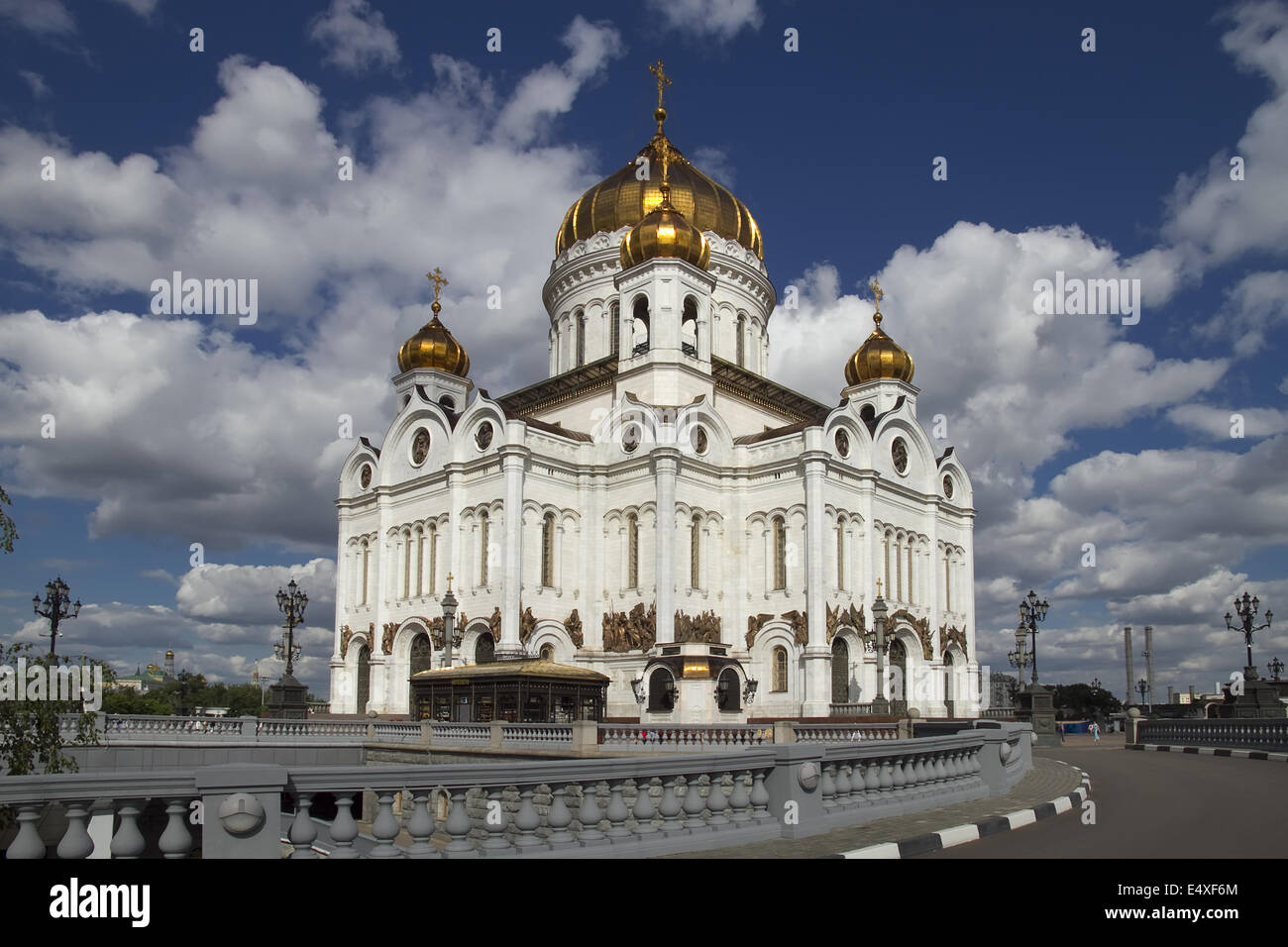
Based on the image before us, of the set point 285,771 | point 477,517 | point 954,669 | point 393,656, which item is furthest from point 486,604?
point 285,771

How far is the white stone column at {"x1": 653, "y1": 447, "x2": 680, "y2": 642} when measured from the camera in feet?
112

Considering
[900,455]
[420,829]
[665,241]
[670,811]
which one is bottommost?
[670,811]

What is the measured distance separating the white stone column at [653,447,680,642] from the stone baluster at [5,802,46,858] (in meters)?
28.6

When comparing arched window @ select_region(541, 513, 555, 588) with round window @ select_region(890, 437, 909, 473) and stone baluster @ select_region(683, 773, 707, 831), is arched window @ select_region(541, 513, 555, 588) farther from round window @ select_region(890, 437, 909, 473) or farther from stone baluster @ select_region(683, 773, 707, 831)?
stone baluster @ select_region(683, 773, 707, 831)

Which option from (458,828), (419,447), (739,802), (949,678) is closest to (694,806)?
(739,802)

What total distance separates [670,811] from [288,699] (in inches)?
1104

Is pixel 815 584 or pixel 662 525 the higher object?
pixel 662 525

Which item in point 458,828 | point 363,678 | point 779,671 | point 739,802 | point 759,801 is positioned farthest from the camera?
point 363,678

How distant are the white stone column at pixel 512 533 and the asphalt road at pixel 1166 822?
1945cm

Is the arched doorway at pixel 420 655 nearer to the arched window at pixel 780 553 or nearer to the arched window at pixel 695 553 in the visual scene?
the arched window at pixel 695 553

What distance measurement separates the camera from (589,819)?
26.1ft

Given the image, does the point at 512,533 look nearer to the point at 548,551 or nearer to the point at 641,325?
the point at 548,551

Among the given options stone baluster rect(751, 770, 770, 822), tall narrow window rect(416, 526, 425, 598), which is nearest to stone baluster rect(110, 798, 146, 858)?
stone baluster rect(751, 770, 770, 822)
